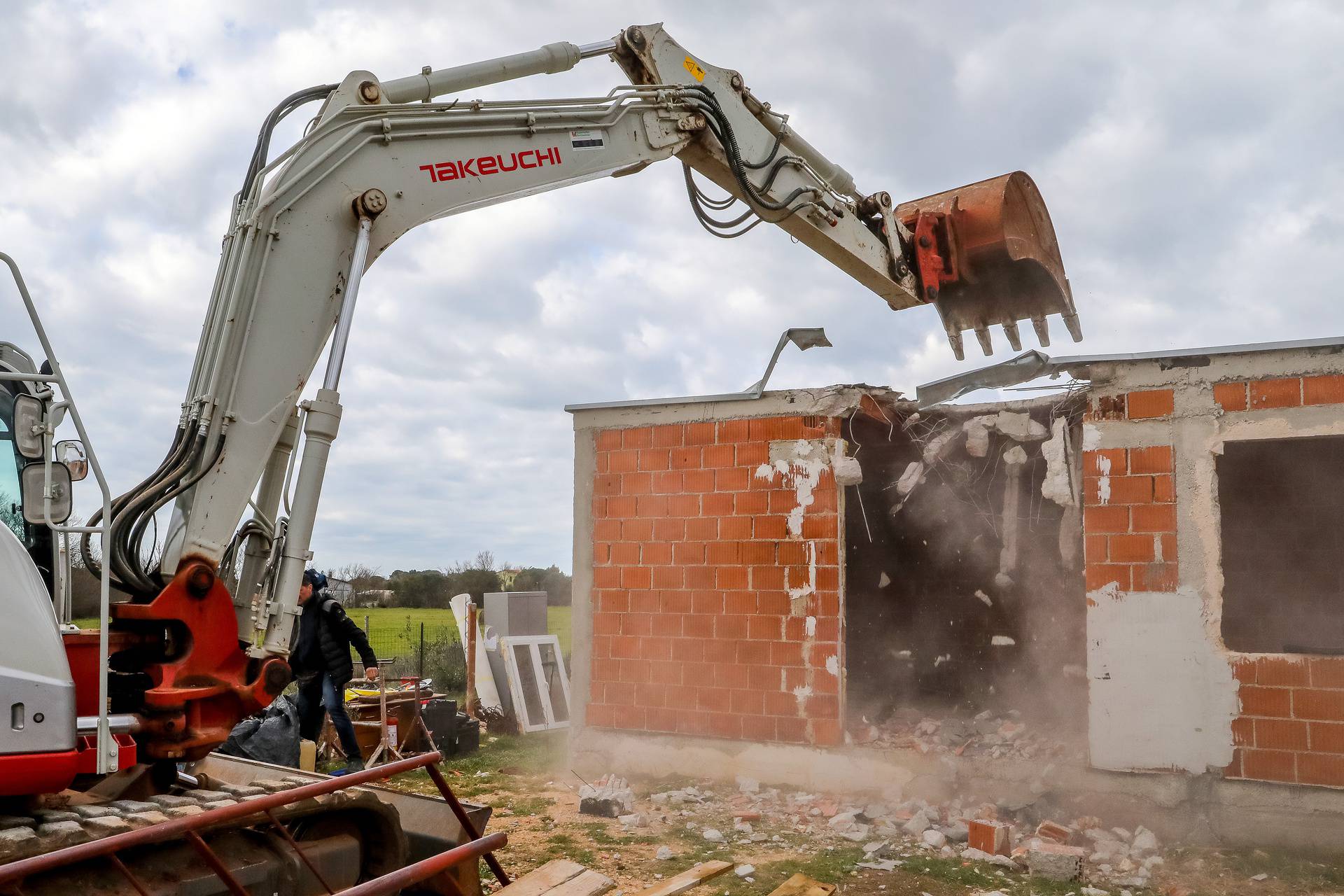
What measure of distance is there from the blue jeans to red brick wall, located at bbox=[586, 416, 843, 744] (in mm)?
2103

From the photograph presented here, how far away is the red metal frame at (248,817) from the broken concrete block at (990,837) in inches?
139

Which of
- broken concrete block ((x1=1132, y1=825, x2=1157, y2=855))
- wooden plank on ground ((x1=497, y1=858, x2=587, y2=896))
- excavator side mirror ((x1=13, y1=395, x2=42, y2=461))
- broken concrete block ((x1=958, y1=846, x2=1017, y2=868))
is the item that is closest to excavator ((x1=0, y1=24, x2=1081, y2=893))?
excavator side mirror ((x1=13, y1=395, x2=42, y2=461))

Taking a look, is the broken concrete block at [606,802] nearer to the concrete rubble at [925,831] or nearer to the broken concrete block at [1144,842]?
the concrete rubble at [925,831]

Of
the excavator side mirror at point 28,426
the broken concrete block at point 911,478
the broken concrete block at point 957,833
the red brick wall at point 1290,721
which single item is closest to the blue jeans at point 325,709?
the broken concrete block at point 957,833

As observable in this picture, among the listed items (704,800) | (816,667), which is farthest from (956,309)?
(704,800)

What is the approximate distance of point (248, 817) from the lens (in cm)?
387

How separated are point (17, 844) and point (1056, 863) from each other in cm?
541

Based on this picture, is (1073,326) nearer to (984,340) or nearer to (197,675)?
(984,340)

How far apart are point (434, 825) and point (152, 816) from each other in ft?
5.01

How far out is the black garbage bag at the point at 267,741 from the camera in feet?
27.2

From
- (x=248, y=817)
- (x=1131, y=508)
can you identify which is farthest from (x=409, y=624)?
(x=248, y=817)

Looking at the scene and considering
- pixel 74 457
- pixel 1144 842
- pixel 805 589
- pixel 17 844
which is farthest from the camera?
pixel 805 589

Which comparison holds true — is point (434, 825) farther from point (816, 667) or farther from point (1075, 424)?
point (1075, 424)

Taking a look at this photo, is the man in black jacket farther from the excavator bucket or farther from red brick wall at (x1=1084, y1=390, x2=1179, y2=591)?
red brick wall at (x1=1084, y1=390, x2=1179, y2=591)
